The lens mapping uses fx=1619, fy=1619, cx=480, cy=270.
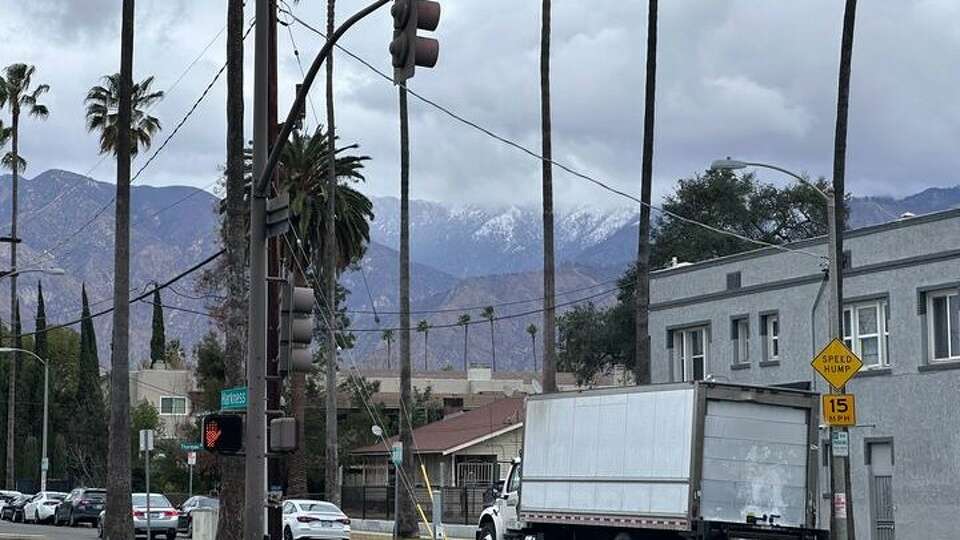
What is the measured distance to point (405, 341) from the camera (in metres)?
54.7

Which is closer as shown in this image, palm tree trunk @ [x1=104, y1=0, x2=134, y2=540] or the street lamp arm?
the street lamp arm

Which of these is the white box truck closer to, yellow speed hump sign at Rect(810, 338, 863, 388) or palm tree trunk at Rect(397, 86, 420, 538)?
yellow speed hump sign at Rect(810, 338, 863, 388)

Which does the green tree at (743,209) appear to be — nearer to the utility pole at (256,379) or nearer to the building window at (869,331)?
the building window at (869,331)

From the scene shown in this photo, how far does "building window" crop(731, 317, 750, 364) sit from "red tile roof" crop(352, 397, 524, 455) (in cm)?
2314

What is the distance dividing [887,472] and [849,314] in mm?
4420

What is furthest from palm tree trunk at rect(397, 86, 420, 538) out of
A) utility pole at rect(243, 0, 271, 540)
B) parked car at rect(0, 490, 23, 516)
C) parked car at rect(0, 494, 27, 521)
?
utility pole at rect(243, 0, 271, 540)

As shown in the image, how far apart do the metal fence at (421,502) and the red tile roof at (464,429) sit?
2.39 metres

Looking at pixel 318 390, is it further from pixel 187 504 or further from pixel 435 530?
pixel 435 530

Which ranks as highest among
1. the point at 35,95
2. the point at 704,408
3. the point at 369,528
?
the point at 35,95

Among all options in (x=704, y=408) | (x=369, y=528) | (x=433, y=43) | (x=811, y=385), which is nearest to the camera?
(x=433, y=43)

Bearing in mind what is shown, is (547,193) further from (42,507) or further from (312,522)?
(42,507)

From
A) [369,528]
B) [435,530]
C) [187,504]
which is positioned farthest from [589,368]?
[435,530]

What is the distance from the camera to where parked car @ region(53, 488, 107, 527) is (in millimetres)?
63469

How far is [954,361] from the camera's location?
3938cm
